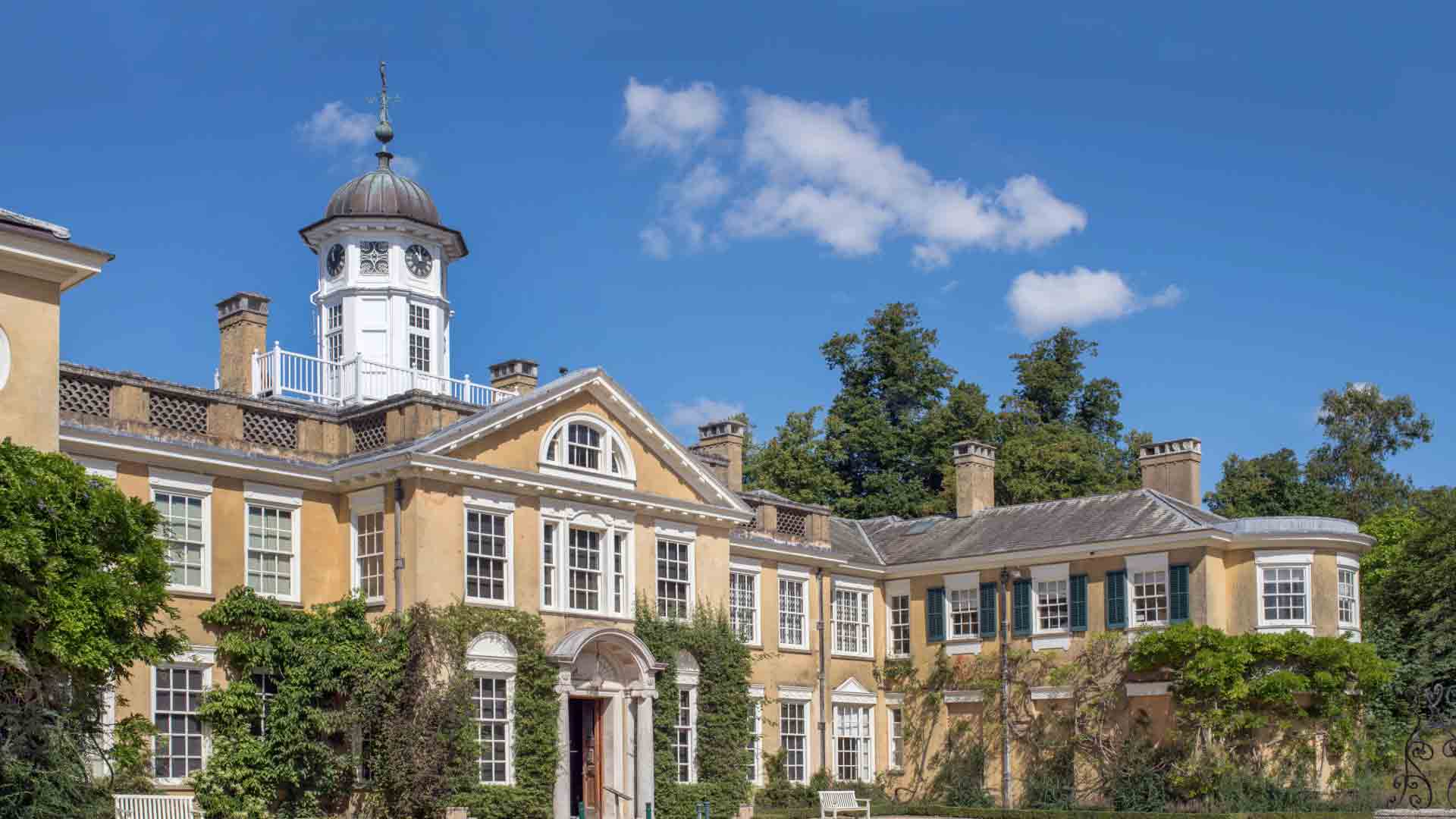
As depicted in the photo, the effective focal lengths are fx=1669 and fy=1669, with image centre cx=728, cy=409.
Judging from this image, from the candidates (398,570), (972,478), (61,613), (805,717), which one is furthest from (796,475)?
(61,613)

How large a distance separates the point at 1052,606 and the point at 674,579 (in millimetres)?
9898

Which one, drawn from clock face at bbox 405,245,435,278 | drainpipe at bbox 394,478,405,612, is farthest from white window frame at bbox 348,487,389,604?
clock face at bbox 405,245,435,278


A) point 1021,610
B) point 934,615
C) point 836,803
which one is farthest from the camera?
point 934,615

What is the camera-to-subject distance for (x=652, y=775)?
2941 centimetres

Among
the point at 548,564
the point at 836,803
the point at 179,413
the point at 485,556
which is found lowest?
the point at 836,803

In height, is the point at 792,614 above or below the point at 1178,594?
below

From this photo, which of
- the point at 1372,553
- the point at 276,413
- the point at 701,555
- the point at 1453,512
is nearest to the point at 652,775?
the point at 701,555

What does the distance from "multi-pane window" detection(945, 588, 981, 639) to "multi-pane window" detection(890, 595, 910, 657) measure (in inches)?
49.5

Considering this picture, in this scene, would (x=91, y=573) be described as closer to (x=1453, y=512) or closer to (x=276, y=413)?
(x=276, y=413)

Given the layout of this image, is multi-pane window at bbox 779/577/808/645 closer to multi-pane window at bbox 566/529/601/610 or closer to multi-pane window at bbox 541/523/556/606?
multi-pane window at bbox 566/529/601/610

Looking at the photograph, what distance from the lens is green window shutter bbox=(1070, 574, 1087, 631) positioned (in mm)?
35594

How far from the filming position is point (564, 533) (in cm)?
2836

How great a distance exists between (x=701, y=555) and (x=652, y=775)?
13.9 feet

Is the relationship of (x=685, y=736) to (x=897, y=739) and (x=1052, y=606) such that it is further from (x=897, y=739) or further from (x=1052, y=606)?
(x=1052, y=606)
